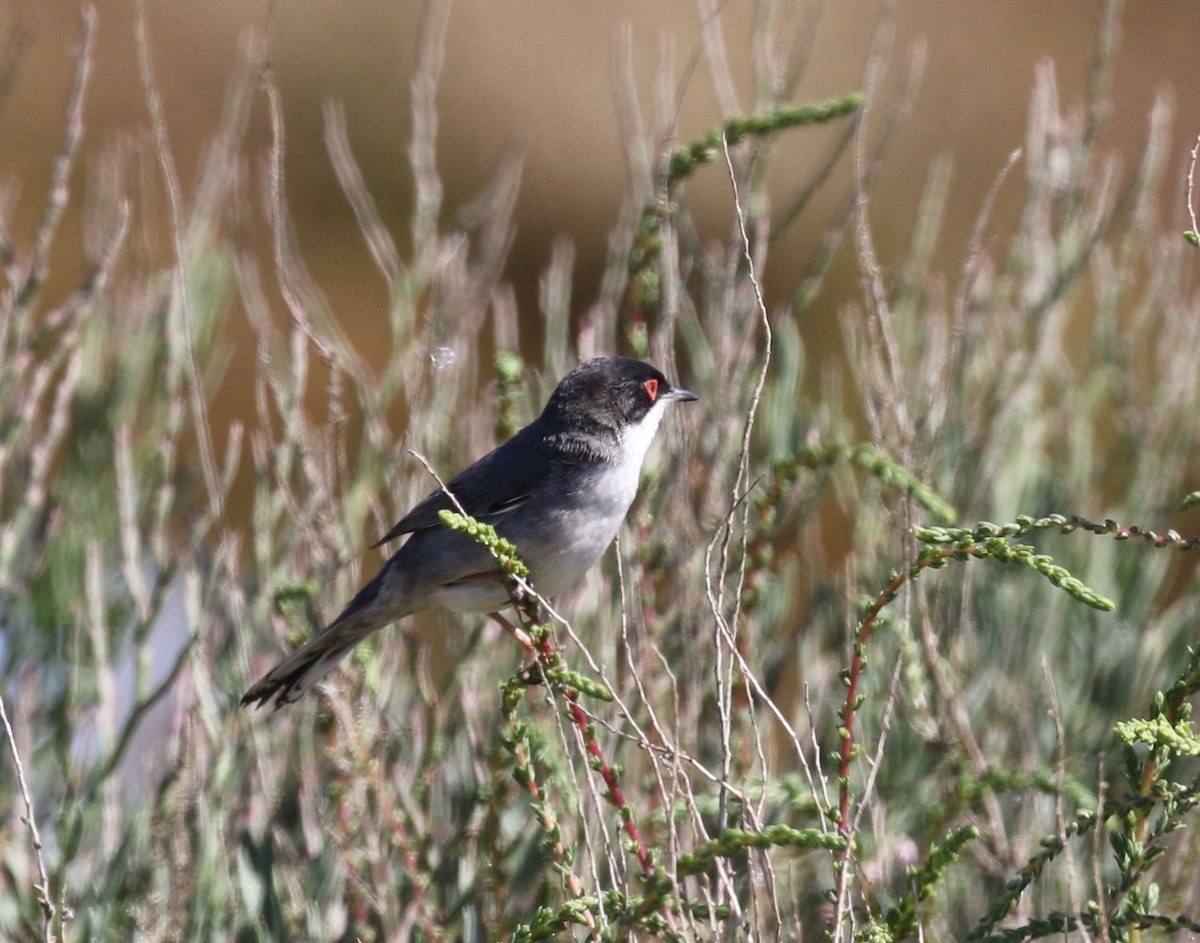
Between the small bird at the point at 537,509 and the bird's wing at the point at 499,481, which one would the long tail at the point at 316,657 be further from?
the bird's wing at the point at 499,481

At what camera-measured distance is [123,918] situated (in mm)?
3568

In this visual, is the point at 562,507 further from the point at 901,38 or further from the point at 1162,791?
the point at 901,38

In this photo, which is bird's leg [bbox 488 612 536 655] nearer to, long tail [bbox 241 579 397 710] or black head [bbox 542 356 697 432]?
long tail [bbox 241 579 397 710]

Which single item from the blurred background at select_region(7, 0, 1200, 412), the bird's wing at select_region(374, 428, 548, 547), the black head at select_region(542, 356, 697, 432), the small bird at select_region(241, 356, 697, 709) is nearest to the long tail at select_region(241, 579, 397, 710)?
the small bird at select_region(241, 356, 697, 709)

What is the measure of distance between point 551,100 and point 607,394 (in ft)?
21.3

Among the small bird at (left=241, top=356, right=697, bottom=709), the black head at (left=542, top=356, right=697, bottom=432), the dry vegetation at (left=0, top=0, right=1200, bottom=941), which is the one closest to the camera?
the dry vegetation at (left=0, top=0, right=1200, bottom=941)

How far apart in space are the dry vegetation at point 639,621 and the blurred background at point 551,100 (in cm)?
343

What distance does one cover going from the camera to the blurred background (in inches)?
351

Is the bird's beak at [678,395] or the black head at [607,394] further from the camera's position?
the black head at [607,394]

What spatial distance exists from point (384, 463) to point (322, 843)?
1062 millimetres

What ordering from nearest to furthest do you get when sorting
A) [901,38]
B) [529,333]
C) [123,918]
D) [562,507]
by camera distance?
1. [123,918]
2. [562,507]
3. [529,333]
4. [901,38]

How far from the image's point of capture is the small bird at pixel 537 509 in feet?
12.2

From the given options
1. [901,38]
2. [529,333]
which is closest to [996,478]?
[529,333]

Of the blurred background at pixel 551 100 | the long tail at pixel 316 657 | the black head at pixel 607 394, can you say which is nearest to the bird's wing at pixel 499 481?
the black head at pixel 607 394
